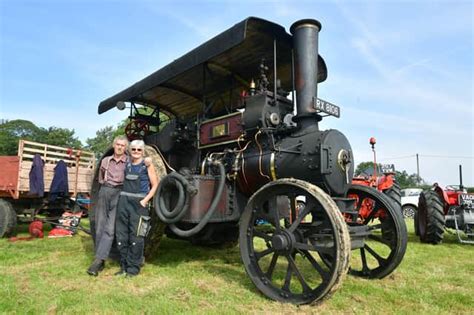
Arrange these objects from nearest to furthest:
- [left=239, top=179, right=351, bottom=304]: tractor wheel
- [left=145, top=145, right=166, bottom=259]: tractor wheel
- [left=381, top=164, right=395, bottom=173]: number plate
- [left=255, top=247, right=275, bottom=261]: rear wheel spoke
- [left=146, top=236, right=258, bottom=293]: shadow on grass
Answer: [left=239, top=179, right=351, bottom=304]: tractor wheel, [left=255, top=247, right=275, bottom=261]: rear wheel spoke, [left=146, top=236, right=258, bottom=293]: shadow on grass, [left=145, top=145, right=166, bottom=259]: tractor wheel, [left=381, top=164, right=395, bottom=173]: number plate

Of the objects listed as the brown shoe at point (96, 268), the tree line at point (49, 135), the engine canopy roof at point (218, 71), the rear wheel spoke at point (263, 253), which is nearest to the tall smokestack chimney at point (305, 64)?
the engine canopy roof at point (218, 71)

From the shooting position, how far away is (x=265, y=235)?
3.41 m

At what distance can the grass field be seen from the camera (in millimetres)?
3008

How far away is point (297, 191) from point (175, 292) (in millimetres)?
1478

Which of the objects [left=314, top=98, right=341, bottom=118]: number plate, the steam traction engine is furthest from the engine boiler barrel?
[left=314, top=98, right=341, bottom=118]: number plate

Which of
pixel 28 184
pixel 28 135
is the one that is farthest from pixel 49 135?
pixel 28 184

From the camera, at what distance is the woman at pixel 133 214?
4059 millimetres

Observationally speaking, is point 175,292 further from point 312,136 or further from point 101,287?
point 312,136

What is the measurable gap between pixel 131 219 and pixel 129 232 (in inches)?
6.9

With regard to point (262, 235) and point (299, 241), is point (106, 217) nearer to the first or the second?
point (262, 235)

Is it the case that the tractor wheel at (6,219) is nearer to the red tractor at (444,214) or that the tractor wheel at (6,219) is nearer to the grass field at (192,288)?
the grass field at (192,288)

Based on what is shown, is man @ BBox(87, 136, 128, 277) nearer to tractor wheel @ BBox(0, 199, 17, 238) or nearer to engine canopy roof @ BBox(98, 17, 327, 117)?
engine canopy roof @ BBox(98, 17, 327, 117)

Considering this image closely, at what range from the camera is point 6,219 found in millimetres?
6906

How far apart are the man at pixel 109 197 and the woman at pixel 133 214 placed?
235 mm
